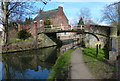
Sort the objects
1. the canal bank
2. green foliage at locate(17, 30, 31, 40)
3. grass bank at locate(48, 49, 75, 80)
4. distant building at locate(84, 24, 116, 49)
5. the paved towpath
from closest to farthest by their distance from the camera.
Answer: the paved towpath
grass bank at locate(48, 49, 75, 80)
distant building at locate(84, 24, 116, 49)
the canal bank
green foliage at locate(17, 30, 31, 40)

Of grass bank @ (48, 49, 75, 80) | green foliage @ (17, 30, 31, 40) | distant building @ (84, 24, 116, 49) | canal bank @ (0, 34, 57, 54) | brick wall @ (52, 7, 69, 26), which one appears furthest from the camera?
brick wall @ (52, 7, 69, 26)

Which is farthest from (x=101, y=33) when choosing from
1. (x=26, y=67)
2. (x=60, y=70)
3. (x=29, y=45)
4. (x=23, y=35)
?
(x=23, y=35)

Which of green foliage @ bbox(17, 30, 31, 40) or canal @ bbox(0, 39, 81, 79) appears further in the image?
green foliage @ bbox(17, 30, 31, 40)

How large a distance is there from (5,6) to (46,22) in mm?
15202

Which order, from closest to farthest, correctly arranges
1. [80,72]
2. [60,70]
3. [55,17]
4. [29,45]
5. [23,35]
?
[80,72]
[60,70]
[29,45]
[23,35]
[55,17]

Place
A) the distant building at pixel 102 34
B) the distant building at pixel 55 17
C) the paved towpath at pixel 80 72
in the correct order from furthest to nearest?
the distant building at pixel 55 17
the distant building at pixel 102 34
the paved towpath at pixel 80 72

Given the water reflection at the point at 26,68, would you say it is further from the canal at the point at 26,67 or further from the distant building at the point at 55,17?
the distant building at the point at 55,17

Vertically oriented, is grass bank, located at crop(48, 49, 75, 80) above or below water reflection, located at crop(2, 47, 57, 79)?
above

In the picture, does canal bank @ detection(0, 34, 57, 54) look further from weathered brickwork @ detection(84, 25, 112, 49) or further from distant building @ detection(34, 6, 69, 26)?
distant building @ detection(34, 6, 69, 26)

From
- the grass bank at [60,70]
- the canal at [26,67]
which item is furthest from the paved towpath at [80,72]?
the canal at [26,67]

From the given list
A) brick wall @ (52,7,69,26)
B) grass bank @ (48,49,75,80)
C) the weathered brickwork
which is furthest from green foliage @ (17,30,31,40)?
grass bank @ (48,49,75,80)

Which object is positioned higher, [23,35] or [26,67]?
[23,35]

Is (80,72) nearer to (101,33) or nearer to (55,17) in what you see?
(101,33)

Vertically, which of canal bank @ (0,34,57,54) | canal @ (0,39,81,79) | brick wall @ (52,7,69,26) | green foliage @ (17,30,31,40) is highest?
brick wall @ (52,7,69,26)
